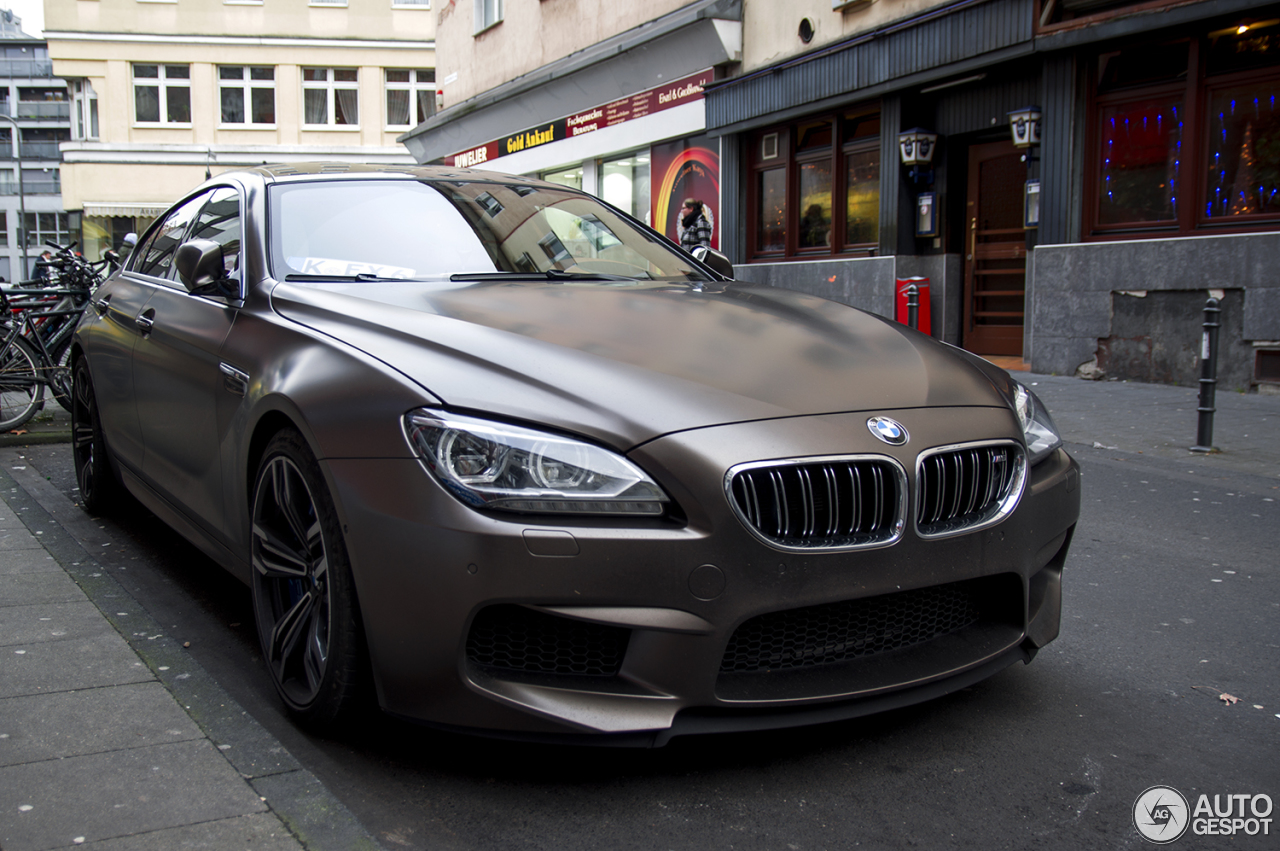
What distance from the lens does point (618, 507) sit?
229cm

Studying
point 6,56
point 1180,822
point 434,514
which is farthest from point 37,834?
point 6,56

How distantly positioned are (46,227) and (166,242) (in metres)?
81.7

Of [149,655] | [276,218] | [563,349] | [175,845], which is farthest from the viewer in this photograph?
[276,218]

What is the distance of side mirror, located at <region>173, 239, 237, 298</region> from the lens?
3.53 m

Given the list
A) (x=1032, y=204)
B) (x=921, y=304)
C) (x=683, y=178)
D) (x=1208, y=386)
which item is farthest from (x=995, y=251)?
→ (x=683, y=178)

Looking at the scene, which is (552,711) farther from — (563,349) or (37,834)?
(37,834)

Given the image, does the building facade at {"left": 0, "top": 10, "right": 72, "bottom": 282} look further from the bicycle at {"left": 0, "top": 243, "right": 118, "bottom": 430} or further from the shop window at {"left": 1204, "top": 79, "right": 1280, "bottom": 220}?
the shop window at {"left": 1204, "top": 79, "right": 1280, "bottom": 220}

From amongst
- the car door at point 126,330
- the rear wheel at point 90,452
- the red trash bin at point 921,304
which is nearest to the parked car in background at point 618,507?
the car door at point 126,330

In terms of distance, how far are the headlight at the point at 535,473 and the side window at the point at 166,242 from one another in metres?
2.55

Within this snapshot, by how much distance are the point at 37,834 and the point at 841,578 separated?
1667mm

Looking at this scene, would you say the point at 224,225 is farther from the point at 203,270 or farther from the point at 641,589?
the point at 641,589

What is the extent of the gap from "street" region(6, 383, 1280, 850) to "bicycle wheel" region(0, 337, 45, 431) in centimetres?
491

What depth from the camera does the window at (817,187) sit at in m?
14.4

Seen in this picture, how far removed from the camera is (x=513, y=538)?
7.40ft
